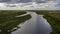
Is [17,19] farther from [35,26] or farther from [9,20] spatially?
[35,26]

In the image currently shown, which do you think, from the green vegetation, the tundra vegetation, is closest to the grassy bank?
the tundra vegetation

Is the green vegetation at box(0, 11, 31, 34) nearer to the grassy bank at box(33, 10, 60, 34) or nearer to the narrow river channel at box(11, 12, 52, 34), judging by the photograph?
the narrow river channel at box(11, 12, 52, 34)

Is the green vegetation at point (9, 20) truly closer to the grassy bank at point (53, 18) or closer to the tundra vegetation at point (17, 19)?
the tundra vegetation at point (17, 19)

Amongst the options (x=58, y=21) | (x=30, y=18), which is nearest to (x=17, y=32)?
(x=30, y=18)

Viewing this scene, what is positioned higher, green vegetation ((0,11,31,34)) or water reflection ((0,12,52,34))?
green vegetation ((0,11,31,34))

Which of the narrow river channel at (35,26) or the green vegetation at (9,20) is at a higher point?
the green vegetation at (9,20)

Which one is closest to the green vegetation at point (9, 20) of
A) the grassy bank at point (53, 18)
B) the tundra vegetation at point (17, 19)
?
the tundra vegetation at point (17, 19)
